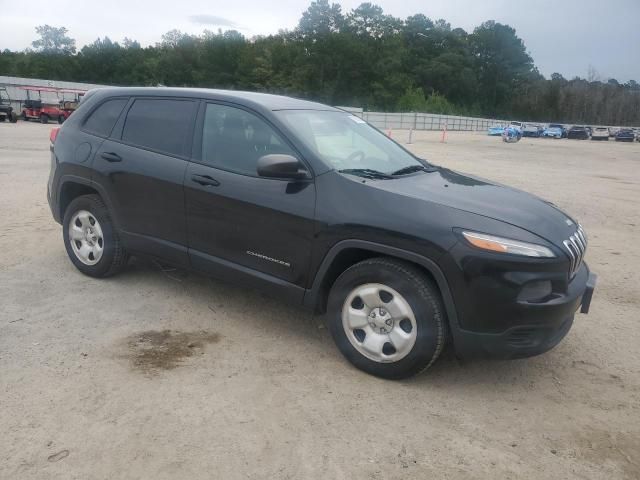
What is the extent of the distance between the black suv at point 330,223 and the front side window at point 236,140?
1 cm

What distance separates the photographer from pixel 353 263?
363cm

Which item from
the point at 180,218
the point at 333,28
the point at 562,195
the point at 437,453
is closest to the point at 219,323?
the point at 180,218

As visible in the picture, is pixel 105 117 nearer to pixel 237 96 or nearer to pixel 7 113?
pixel 237 96

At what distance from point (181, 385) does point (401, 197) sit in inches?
69.3

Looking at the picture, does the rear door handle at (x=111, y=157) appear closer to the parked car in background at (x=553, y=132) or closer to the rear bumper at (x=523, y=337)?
the rear bumper at (x=523, y=337)

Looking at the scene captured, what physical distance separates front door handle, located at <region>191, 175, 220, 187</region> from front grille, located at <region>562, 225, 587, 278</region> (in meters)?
2.37

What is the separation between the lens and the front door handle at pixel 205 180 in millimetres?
3971

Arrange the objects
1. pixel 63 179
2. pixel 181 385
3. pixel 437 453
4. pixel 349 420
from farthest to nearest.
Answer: pixel 63 179 < pixel 181 385 < pixel 349 420 < pixel 437 453

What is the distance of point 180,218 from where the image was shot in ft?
13.8

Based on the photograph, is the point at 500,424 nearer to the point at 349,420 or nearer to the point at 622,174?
the point at 349,420

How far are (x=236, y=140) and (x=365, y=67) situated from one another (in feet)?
301

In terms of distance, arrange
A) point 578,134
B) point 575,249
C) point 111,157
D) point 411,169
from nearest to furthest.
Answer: point 575,249
point 411,169
point 111,157
point 578,134

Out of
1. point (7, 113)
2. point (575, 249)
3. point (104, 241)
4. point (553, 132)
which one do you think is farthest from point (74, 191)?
point (553, 132)

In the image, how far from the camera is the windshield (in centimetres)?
384
